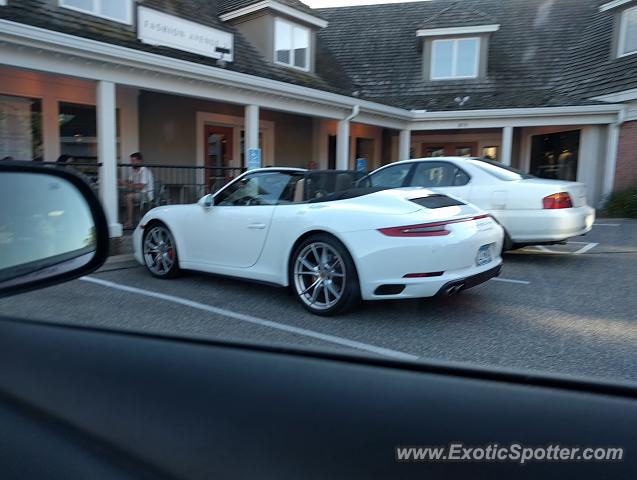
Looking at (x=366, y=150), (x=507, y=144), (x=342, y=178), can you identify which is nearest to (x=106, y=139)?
(x=342, y=178)

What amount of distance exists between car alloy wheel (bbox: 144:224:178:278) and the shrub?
11.5m

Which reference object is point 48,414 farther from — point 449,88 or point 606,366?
point 449,88

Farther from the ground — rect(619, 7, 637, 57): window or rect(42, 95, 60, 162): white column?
rect(619, 7, 637, 57): window

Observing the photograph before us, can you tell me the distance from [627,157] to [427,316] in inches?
473

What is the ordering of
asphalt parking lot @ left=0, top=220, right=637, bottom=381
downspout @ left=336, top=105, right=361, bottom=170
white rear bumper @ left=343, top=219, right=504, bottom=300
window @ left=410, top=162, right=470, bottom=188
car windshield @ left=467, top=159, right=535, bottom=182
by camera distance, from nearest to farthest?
asphalt parking lot @ left=0, top=220, right=637, bottom=381 → white rear bumper @ left=343, top=219, right=504, bottom=300 → car windshield @ left=467, top=159, right=535, bottom=182 → window @ left=410, top=162, right=470, bottom=188 → downspout @ left=336, top=105, right=361, bottom=170

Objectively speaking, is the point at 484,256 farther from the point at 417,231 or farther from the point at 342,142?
the point at 342,142

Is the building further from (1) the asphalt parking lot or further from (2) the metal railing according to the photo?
(1) the asphalt parking lot

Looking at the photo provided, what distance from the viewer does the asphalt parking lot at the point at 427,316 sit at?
3.65 metres

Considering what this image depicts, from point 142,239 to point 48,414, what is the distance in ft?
18.6

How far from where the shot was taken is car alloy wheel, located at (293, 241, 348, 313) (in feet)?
14.7


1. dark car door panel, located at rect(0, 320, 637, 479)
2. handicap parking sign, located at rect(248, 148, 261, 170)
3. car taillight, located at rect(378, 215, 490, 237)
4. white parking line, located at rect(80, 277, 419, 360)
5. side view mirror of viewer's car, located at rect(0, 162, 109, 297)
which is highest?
handicap parking sign, located at rect(248, 148, 261, 170)

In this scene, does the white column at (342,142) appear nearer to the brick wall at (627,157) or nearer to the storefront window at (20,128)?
the storefront window at (20,128)

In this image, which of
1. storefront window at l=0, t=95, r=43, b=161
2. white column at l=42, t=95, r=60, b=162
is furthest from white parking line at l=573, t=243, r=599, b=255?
storefront window at l=0, t=95, r=43, b=161

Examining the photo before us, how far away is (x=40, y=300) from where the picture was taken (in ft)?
16.2
